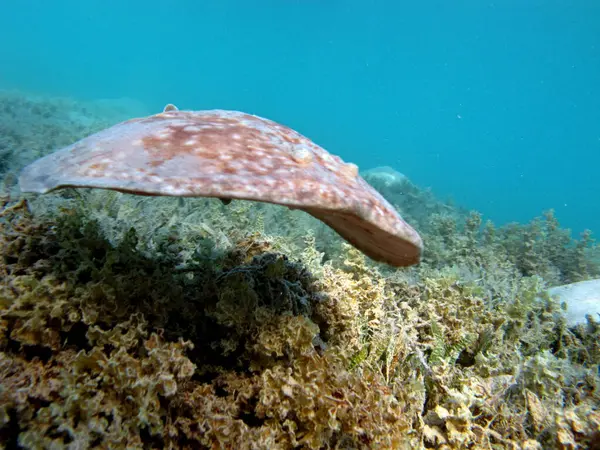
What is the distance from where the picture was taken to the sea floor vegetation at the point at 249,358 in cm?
158

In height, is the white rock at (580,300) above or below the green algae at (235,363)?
above

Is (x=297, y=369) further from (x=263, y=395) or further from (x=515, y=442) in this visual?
(x=515, y=442)

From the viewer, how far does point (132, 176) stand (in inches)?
60.2

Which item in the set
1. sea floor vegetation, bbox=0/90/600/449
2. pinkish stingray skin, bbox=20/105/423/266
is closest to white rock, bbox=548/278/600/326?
sea floor vegetation, bbox=0/90/600/449

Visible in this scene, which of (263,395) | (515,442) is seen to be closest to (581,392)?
(515,442)

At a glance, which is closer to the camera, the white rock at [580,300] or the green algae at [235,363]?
the green algae at [235,363]

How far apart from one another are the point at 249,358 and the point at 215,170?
1272mm

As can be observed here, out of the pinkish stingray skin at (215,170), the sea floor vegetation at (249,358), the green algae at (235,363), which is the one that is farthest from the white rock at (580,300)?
the pinkish stingray skin at (215,170)

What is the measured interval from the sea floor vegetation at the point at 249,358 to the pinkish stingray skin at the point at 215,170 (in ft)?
2.48

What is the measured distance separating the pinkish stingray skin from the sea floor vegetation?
756 mm

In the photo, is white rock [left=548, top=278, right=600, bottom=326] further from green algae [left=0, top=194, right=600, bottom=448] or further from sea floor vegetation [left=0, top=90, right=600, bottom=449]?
green algae [left=0, top=194, right=600, bottom=448]

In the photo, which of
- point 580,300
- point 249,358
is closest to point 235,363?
point 249,358

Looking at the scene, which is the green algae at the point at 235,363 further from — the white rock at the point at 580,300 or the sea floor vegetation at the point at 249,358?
the white rock at the point at 580,300

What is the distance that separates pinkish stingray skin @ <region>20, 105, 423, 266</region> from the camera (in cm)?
149
